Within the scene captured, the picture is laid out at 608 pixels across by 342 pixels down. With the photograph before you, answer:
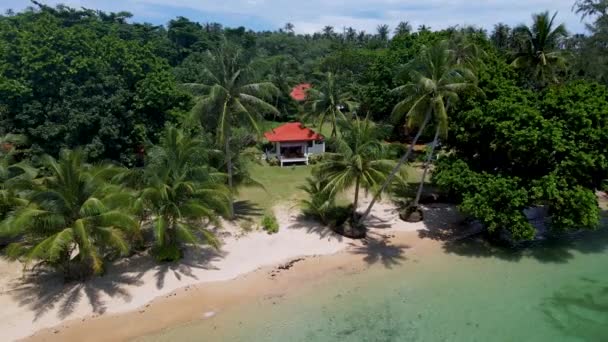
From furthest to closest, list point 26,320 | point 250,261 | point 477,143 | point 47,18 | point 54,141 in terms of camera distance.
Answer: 1. point 47,18
2. point 54,141
3. point 477,143
4. point 250,261
5. point 26,320

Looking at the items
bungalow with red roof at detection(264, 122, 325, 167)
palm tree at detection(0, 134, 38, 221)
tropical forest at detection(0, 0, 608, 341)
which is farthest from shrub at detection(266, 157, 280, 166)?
palm tree at detection(0, 134, 38, 221)

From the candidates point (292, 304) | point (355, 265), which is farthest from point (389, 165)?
point (292, 304)

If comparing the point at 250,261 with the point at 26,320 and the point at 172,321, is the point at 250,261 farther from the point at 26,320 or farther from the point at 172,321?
the point at 26,320

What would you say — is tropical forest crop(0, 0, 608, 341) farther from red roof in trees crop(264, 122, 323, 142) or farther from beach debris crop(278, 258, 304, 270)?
red roof in trees crop(264, 122, 323, 142)

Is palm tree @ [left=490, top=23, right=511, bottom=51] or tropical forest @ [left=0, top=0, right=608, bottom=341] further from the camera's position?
palm tree @ [left=490, top=23, right=511, bottom=51]

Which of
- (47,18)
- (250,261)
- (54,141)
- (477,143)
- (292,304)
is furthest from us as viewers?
(47,18)
